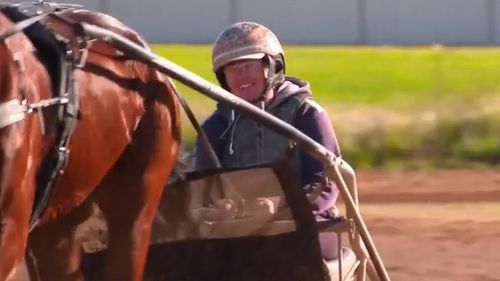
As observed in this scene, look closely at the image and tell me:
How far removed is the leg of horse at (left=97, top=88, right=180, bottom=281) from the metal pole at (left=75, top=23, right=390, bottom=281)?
0.46ft

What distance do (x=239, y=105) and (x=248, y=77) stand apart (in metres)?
0.57

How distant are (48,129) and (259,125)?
1.32 m

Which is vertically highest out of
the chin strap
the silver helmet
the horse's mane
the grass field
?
the horse's mane

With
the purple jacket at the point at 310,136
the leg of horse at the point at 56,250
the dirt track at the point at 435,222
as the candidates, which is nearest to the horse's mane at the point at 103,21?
the leg of horse at the point at 56,250

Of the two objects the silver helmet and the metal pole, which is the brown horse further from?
the silver helmet

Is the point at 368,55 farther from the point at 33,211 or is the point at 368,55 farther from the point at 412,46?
the point at 33,211

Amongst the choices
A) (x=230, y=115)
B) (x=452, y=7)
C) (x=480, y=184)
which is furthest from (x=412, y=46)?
(x=230, y=115)

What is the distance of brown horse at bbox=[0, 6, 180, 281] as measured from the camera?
12.3 ft

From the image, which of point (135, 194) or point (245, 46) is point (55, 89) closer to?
point (135, 194)

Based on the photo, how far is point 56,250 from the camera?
4566mm

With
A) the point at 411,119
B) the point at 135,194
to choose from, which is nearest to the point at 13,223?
the point at 135,194

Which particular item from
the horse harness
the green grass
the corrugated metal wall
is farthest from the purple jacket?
the corrugated metal wall

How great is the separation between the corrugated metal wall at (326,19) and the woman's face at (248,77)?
1230 inches

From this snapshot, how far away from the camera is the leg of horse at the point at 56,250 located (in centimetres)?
446
